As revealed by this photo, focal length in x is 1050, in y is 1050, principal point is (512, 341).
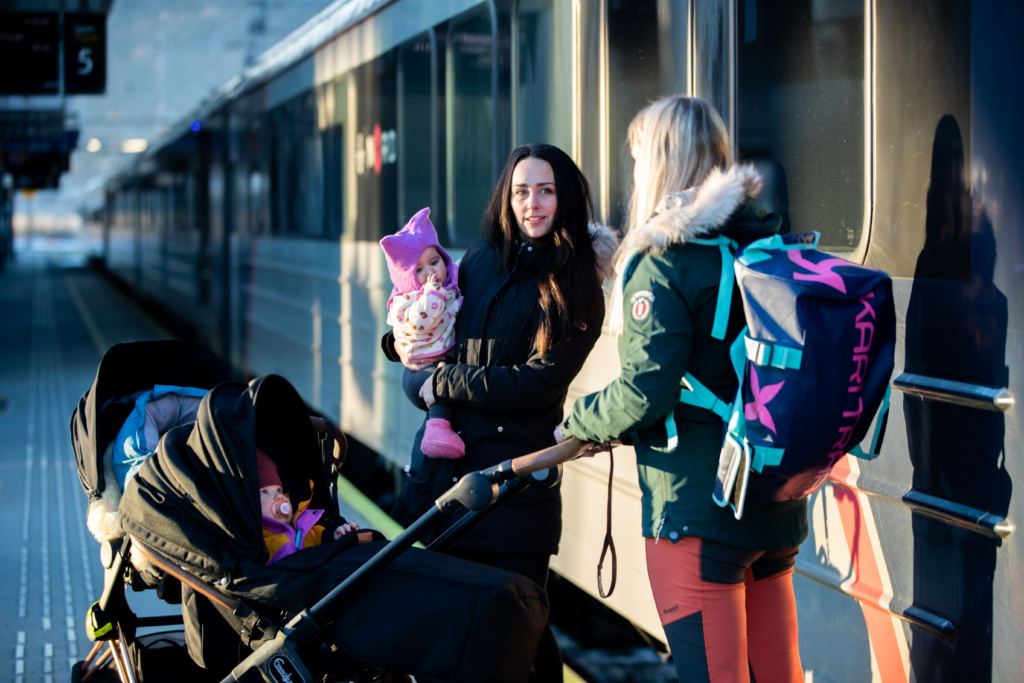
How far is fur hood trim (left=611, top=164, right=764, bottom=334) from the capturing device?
2012 millimetres

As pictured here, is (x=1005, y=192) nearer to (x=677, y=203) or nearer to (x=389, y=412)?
(x=677, y=203)

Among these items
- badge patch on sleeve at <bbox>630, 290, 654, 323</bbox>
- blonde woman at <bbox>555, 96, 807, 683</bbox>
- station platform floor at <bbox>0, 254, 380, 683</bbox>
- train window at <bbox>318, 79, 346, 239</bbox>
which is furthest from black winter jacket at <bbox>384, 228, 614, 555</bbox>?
train window at <bbox>318, 79, 346, 239</bbox>

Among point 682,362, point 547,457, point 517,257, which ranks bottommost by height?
point 547,457

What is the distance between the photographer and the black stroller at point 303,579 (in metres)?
2.21

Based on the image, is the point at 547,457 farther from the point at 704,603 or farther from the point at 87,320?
→ the point at 87,320

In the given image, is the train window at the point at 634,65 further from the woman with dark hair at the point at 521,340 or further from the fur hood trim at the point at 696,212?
the fur hood trim at the point at 696,212

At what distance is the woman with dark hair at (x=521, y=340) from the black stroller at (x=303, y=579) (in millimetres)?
172

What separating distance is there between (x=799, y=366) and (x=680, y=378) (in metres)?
0.25

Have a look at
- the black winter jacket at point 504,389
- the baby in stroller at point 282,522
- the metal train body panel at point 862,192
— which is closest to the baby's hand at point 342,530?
the baby in stroller at point 282,522

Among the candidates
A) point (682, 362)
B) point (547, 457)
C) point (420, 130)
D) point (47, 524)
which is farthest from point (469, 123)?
point (47, 524)

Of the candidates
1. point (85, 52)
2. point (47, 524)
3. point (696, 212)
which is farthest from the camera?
point (85, 52)

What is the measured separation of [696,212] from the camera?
201 centimetres

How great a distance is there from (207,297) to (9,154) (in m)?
14.0

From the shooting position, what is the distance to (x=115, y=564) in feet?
9.70
